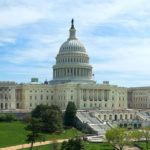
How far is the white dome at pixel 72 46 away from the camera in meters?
139

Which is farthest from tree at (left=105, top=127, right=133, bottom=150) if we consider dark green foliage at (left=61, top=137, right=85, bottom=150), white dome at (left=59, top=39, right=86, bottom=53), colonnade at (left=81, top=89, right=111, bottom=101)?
white dome at (left=59, top=39, right=86, bottom=53)

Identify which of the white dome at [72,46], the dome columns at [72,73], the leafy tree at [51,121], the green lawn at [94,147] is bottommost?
the green lawn at [94,147]

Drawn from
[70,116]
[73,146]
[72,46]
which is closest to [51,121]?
[70,116]

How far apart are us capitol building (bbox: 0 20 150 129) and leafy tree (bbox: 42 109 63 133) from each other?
27166 mm

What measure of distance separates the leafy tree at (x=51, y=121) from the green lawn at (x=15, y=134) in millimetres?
2354

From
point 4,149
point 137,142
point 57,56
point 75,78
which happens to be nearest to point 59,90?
point 75,78

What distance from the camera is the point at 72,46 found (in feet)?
454

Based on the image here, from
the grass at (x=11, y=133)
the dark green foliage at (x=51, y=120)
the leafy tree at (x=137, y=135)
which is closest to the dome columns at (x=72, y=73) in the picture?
the grass at (x=11, y=133)

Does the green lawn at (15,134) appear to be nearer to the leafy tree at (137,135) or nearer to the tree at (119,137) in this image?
the tree at (119,137)

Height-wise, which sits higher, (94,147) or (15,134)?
(15,134)

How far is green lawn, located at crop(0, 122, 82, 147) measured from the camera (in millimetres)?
76312

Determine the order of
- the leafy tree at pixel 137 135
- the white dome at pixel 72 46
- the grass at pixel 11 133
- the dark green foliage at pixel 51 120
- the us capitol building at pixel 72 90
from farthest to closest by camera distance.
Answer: the white dome at pixel 72 46, the us capitol building at pixel 72 90, the dark green foliage at pixel 51 120, the grass at pixel 11 133, the leafy tree at pixel 137 135

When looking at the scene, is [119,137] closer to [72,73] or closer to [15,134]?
[15,134]

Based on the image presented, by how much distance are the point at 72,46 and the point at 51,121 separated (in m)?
55.9
